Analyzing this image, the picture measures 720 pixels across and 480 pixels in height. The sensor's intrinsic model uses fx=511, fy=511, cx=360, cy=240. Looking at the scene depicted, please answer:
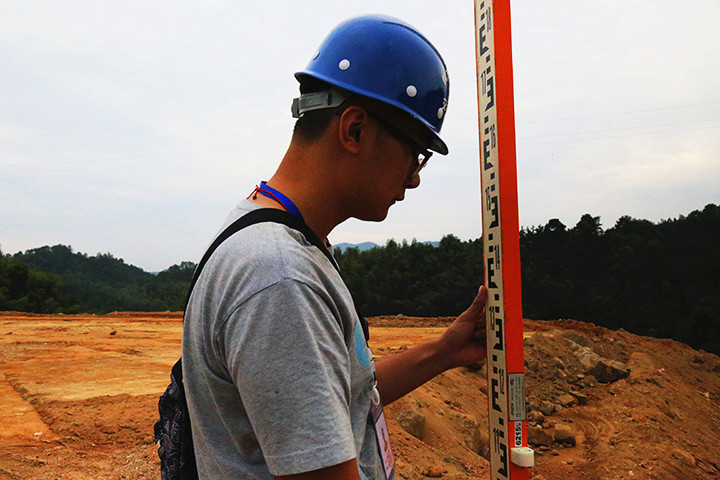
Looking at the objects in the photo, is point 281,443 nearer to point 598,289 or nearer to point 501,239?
point 501,239

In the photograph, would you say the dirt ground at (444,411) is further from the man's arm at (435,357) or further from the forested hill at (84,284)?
the forested hill at (84,284)

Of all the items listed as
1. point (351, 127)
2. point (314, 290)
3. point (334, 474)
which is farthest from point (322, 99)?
point (334, 474)

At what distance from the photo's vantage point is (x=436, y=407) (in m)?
6.65

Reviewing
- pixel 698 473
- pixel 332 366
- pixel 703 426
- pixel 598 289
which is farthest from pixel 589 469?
pixel 598 289

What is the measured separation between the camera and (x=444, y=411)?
263 inches

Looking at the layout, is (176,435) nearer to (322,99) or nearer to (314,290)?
(314,290)

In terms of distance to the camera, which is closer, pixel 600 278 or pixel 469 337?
pixel 469 337

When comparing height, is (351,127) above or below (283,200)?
above

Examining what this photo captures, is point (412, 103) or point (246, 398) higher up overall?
point (412, 103)

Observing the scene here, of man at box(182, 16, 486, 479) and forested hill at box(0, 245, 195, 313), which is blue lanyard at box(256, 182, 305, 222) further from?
forested hill at box(0, 245, 195, 313)

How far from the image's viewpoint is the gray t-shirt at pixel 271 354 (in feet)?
2.77

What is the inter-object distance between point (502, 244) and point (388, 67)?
0.96 m

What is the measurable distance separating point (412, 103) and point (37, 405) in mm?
7134

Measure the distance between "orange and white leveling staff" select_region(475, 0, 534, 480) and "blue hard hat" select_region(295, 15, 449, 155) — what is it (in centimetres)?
67
